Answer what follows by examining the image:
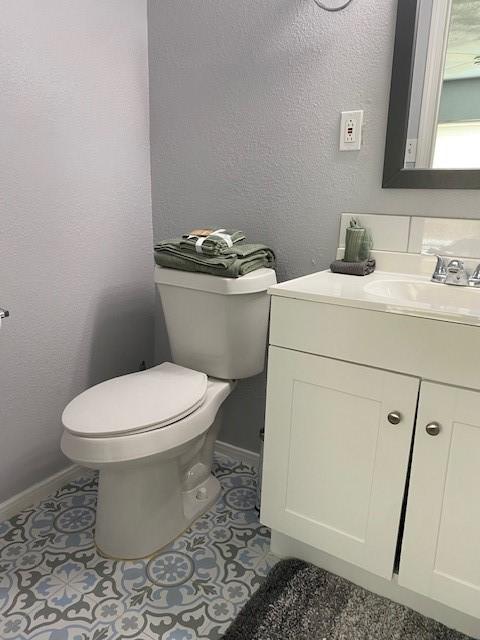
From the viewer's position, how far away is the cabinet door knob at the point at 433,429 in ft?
3.32

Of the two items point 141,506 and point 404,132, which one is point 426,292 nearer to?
point 404,132

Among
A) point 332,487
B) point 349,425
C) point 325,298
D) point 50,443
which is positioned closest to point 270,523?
point 332,487

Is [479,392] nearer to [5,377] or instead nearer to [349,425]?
[349,425]

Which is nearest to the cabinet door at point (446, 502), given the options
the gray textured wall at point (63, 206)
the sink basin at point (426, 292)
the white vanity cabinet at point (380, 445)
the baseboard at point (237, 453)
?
the white vanity cabinet at point (380, 445)

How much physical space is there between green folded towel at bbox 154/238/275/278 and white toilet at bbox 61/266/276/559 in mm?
24

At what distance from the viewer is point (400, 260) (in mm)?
1409

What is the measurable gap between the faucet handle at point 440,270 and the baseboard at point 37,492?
139cm

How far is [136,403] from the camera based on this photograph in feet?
4.32

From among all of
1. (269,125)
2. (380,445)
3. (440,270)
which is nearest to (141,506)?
(380,445)

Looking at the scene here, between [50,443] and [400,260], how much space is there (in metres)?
1.31

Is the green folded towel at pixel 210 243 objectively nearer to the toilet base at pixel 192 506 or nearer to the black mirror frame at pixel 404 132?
the black mirror frame at pixel 404 132

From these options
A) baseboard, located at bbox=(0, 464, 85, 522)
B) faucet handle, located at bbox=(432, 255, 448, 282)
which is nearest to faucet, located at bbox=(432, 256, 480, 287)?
faucet handle, located at bbox=(432, 255, 448, 282)

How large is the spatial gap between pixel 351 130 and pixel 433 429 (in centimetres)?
90

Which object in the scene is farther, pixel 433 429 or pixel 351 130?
pixel 351 130
